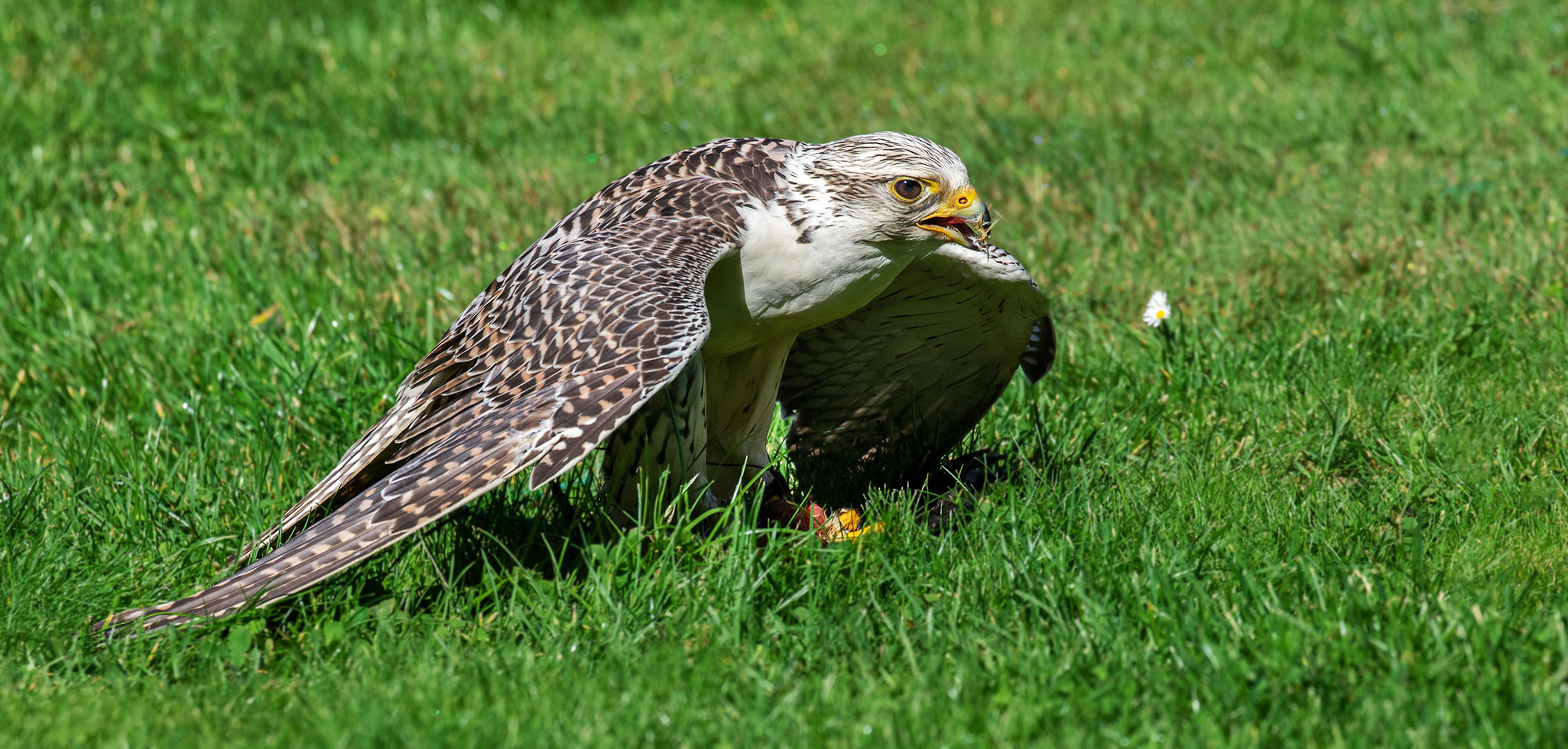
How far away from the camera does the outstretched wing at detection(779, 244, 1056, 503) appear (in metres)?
4.51

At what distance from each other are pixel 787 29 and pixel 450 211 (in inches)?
139

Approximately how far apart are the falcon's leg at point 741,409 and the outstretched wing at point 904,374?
1.24 feet

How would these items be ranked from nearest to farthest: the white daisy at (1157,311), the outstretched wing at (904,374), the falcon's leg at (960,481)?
the falcon's leg at (960,481)
the outstretched wing at (904,374)
the white daisy at (1157,311)

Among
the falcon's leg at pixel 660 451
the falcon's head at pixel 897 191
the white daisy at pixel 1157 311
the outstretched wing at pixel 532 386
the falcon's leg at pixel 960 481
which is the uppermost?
the falcon's head at pixel 897 191

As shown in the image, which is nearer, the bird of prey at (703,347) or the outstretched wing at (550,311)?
the bird of prey at (703,347)

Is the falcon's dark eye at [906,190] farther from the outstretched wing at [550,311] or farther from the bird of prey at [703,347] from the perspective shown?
the outstretched wing at [550,311]

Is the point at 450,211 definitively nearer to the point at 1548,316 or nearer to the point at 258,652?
the point at 258,652

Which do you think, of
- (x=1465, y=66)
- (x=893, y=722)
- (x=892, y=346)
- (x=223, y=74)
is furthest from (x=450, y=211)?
(x=1465, y=66)

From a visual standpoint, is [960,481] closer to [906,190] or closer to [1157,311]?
[906,190]

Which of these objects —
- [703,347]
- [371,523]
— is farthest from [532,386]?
[703,347]

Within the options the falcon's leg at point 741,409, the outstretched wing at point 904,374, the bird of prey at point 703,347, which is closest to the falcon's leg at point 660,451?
the bird of prey at point 703,347

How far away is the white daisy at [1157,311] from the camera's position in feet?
17.6

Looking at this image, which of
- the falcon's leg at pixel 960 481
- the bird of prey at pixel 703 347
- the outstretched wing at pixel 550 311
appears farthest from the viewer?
the falcon's leg at pixel 960 481

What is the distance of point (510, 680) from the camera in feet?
10.6
